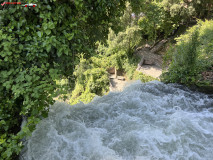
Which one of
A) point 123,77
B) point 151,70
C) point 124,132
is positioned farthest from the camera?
point 123,77

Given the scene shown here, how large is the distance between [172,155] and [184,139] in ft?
1.49

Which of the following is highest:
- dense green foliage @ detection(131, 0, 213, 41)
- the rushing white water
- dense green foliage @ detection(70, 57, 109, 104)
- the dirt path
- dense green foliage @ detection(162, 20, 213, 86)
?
dense green foliage @ detection(131, 0, 213, 41)

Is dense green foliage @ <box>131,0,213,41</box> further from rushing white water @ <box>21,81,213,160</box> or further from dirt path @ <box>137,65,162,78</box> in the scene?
rushing white water @ <box>21,81,213,160</box>

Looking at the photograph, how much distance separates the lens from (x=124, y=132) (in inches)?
109

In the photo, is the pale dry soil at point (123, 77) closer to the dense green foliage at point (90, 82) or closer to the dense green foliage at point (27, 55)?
the dense green foliage at point (90, 82)

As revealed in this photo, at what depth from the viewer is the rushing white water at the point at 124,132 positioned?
229 cm

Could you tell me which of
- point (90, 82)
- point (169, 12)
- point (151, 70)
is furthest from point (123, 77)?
point (169, 12)

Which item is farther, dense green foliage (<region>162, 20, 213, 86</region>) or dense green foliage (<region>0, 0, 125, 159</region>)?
dense green foliage (<region>162, 20, 213, 86</region>)

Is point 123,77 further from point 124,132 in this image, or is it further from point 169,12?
point 124,132

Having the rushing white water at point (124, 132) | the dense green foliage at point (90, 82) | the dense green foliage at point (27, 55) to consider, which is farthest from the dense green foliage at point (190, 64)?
the dense green foliage at point (90, 82)

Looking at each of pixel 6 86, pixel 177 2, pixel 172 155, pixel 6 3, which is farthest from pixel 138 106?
Answer: pixel 177 2

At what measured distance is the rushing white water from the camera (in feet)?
7.52

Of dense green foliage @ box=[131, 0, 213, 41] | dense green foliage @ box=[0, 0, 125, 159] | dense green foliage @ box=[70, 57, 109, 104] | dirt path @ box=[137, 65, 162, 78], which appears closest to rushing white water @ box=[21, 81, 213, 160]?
dense green foliage @ box=[0, 0, 125, 159]

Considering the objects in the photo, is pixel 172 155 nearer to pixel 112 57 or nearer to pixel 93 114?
pixel 93 114
